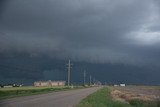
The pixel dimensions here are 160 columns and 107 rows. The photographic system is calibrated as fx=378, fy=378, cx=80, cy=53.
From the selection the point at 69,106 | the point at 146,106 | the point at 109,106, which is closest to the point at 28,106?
the point at 69,106

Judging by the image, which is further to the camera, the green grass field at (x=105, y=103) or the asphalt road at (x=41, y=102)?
the green grass field at (x=105, y=103)

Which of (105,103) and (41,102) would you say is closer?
(41,102)

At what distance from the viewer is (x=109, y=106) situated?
3841 centimetres

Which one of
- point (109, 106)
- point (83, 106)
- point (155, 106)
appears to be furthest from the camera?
point (155, 106)

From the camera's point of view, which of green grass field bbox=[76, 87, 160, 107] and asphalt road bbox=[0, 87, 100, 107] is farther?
green grass field bbox=[76, 87, 160, 107]

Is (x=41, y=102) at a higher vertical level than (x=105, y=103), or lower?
higher

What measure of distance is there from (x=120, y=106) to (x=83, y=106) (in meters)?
8.73

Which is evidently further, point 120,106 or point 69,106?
point 120,106

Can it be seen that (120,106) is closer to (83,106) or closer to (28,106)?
(83,106)

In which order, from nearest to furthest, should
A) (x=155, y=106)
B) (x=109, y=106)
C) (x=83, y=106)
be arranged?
(x=83, y=106) → (x=109, y=106) → (x=155, y=106)

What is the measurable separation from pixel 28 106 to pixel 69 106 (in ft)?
12.8

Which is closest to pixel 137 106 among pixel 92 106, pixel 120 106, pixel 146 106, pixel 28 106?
pixel 146 106

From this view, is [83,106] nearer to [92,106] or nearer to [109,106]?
[92,106]

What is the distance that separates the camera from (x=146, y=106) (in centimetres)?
4500
